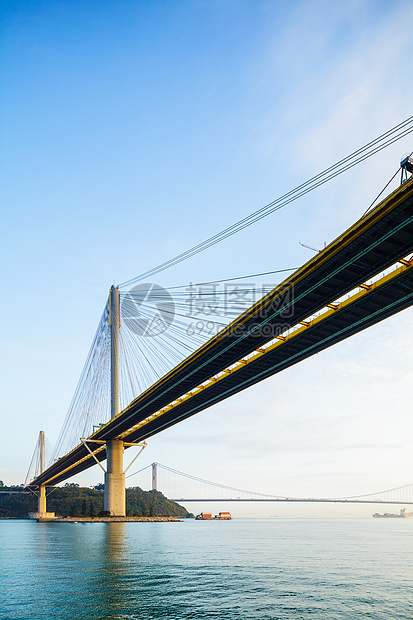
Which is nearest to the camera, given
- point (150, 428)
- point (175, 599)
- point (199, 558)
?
point (175, 599)

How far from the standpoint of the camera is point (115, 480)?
250 ft

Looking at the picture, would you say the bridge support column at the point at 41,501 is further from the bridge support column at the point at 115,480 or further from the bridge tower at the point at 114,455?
the bridge tower at the point at 114,455

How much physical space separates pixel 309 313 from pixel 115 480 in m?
49.4

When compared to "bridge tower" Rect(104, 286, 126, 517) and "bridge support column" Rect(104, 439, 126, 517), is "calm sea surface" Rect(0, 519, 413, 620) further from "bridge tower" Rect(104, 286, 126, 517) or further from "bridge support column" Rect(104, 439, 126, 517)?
"bridge support column" Rect(104, 439, 126, 517)

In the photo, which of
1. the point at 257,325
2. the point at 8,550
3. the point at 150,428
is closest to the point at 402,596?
the point at 257,325

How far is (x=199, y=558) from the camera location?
111ft

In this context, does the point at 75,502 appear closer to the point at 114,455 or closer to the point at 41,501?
the point at 41,501

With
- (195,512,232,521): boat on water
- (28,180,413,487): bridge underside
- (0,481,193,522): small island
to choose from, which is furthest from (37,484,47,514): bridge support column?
(28,180,413,487): bridge underside

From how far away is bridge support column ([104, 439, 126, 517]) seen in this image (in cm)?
7594

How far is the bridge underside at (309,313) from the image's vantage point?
2862 centimetres

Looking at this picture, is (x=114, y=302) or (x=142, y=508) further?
(x=142, y=508)

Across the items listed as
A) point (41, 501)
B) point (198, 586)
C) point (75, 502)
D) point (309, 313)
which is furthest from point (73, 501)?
point (198, 586)

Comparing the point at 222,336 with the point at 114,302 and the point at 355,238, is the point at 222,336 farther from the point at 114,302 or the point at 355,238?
the point at 114,302

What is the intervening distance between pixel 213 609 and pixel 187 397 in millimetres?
42774
